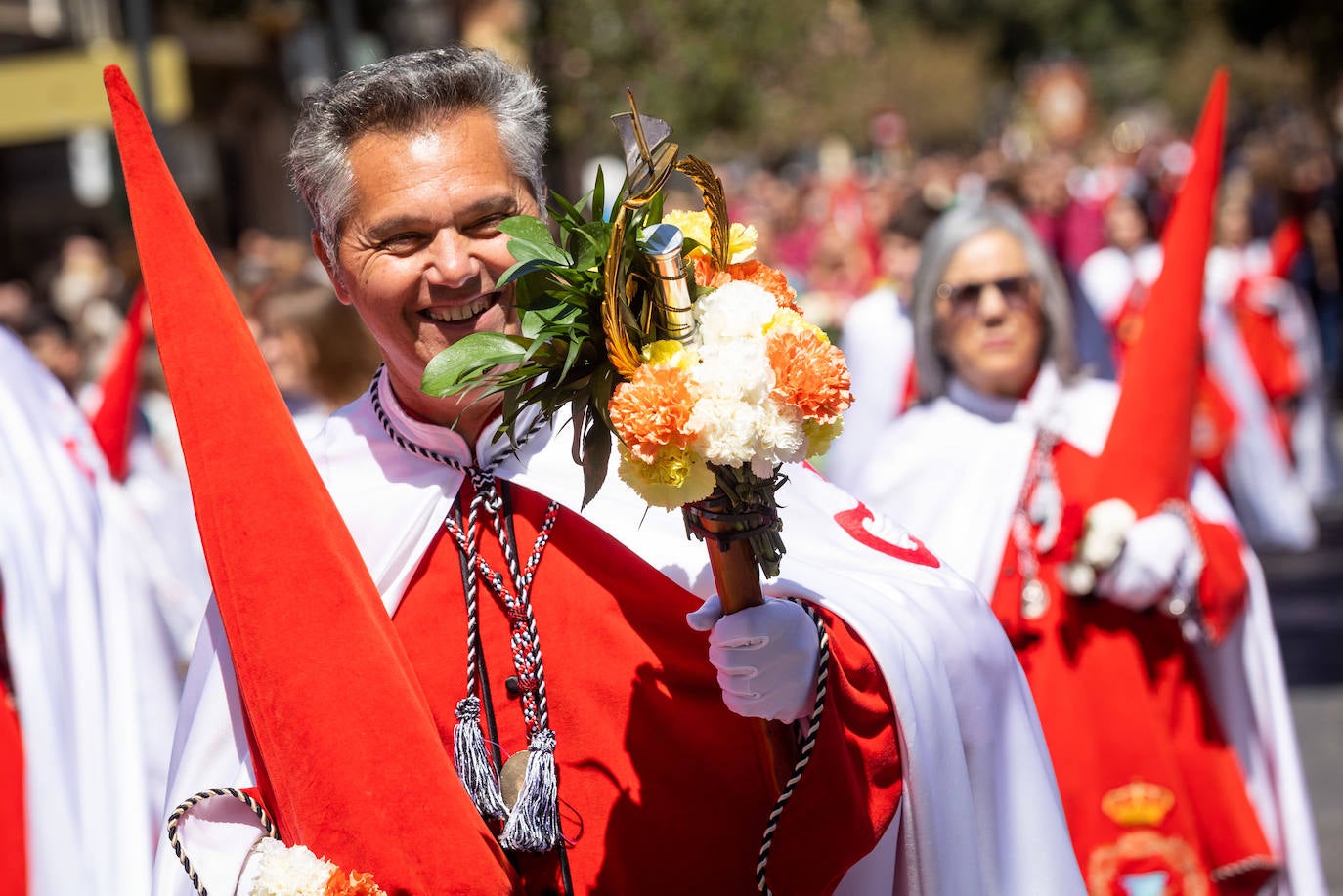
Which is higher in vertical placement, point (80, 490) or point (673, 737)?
point (80, 490)

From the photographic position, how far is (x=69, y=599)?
442 centimetres

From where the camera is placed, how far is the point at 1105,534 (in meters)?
3.82

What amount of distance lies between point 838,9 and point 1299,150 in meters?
6.06

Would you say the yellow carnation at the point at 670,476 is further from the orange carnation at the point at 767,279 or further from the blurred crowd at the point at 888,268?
the blurred crowd at the point at 888,268

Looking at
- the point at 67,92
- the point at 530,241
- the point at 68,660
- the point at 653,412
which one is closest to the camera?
the point at 653,412

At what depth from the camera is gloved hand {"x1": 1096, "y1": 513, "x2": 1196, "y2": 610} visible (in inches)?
149

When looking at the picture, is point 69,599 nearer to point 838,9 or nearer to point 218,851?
point 218,851

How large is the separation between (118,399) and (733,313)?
3937 mm

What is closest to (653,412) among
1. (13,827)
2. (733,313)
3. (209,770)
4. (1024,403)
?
(733,313)

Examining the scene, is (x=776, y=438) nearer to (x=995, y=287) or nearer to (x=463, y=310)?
(x=463, y=310)

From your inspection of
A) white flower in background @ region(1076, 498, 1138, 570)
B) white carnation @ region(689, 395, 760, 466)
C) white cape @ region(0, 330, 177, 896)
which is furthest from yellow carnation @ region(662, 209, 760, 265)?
white cape @ region(0, 330, 177, 896)

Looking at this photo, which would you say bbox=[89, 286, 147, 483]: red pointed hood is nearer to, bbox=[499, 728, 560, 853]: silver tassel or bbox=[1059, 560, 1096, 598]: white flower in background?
bbox=[1059, 560, 1096, 598]: white flower in background

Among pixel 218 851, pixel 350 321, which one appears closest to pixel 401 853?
pixel 218 851

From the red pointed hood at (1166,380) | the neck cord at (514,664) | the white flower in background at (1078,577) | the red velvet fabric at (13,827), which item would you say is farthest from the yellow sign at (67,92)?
the neck cord at (514,664)
